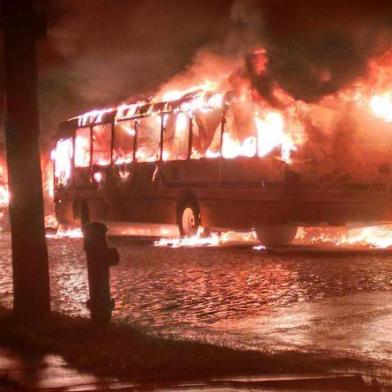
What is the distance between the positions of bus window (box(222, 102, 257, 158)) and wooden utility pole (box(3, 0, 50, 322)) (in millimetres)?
10062

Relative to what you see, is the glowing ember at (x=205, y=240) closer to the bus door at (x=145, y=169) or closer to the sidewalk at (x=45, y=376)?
the bus door at (x=145, y=169)

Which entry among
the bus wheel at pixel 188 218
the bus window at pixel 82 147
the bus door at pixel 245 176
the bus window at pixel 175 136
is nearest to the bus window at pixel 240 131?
the bus door at pixel 245 176

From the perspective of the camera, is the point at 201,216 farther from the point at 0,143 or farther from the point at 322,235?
the point at 0,143

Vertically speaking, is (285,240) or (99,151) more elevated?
(99,151)

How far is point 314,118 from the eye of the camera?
59.0ft

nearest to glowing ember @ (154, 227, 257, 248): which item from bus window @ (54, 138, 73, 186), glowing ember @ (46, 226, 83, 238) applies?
glowing ember @ (46, 226, 83, 238)

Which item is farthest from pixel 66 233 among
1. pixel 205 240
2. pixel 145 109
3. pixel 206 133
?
pixel 206 133

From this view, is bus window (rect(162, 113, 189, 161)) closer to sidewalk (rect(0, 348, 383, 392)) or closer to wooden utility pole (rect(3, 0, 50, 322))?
wooden utility pole (rect(3, 0, 50, 322))

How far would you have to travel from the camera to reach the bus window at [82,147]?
25141 millimetres

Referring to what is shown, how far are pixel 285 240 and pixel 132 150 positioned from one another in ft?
16.7

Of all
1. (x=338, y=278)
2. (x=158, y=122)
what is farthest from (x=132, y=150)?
(x=338, y=278)

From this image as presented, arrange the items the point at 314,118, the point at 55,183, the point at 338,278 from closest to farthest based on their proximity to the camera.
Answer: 1. the point at 338,278
2. the point at 314,118
3. the point at 55,183

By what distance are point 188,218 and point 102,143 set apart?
4.60m

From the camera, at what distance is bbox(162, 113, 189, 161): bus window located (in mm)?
20859
